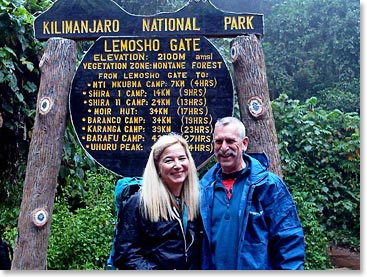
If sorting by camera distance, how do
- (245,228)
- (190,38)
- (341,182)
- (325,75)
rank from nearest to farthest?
(245,228) < (190,38) < (325,75) < (341,182)

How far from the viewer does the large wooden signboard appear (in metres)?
3.36

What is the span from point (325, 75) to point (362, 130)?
747mm

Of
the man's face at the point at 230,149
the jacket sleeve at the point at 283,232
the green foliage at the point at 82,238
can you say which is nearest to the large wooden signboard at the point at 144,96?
the man's face at the point at 230,149

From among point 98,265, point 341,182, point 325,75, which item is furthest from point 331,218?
point 98,265

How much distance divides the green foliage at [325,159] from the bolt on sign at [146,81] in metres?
0.91

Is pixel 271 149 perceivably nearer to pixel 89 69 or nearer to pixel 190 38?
pixel 190 38

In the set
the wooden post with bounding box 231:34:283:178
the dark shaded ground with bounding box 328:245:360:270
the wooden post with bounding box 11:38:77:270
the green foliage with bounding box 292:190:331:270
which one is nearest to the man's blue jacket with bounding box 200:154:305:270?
the wooden post with bounding box 231:34:283:178

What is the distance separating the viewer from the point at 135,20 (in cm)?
346

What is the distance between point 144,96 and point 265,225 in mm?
1227

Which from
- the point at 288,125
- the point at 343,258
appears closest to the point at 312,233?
the point at 343,258

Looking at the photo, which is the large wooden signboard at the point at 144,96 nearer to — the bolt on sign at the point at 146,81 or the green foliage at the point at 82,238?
the bolt on sign at the point at 146,81

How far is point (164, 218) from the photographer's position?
97.4 inches

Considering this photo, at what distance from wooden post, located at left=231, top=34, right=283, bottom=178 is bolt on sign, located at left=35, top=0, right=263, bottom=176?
0.07 m

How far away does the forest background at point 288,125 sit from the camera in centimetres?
373
